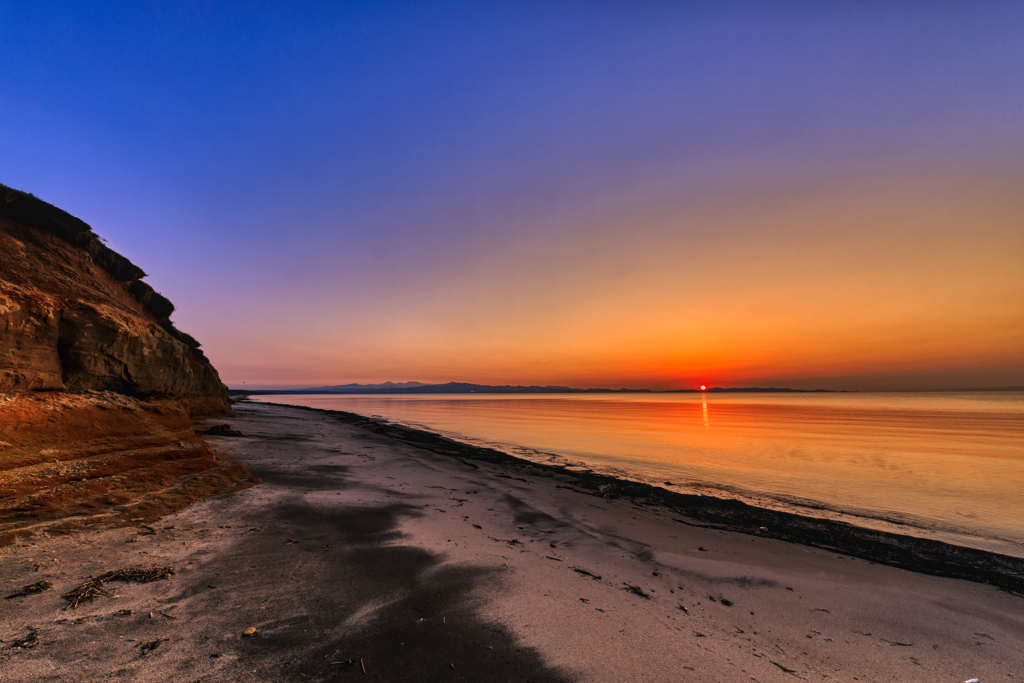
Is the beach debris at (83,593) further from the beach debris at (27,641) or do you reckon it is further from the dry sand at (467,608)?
the beach debris at (27,641)

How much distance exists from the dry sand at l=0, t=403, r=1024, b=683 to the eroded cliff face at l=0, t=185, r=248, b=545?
152cm

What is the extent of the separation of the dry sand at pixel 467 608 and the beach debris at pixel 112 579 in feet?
0.32

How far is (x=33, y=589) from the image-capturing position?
14.5ft

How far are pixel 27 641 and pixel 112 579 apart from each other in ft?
4.43

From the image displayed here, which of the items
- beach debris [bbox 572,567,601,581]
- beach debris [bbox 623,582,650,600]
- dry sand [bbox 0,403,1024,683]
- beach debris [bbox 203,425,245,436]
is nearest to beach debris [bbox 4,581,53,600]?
dry sand [bbox 0,403,1024,683]

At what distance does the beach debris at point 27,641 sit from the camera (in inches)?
137

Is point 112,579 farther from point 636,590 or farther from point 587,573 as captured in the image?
point 636,590

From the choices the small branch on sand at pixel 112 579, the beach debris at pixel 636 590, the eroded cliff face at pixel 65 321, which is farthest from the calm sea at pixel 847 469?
the eroded cliff face at pixel 65 321

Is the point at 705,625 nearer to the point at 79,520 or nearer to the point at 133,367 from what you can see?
the point at 79,520

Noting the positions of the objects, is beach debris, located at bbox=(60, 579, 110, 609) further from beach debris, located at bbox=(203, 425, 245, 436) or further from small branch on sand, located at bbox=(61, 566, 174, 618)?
beach debris, located at bbox=(203, 425, 245, 436)

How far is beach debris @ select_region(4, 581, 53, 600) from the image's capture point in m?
4.30

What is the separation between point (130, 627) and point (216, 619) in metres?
0.72

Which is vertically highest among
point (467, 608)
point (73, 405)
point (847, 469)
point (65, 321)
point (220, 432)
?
point (65, 321)

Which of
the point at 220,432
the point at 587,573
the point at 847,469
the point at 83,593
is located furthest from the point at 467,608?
the point at 847,469
